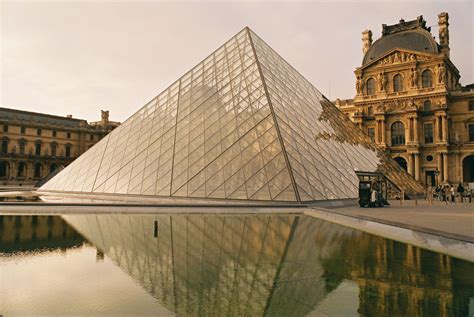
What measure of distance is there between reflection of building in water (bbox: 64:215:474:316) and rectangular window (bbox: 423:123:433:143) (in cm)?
5264

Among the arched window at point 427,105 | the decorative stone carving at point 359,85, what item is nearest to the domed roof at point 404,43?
the decorative stone carving at point 359,85

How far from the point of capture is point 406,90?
5678cm

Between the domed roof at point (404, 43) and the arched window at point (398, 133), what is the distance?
39.5 feet

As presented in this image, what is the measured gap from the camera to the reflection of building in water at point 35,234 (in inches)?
318

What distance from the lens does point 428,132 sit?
55375mm

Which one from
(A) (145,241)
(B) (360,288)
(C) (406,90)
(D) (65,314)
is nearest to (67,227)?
(A) (145,241)

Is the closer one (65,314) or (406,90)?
(65,314)

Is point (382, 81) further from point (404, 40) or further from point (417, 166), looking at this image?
point (417, 166)

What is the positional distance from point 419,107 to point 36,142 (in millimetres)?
70685

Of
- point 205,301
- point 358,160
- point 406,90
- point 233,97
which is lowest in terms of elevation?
point 205,301

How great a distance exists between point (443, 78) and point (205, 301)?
199 ft

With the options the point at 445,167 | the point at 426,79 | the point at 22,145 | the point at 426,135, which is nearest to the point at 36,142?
the point at 22,145

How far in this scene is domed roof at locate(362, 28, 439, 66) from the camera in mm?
57625

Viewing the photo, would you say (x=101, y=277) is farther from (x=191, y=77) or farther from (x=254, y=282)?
(x=191, y=77)
